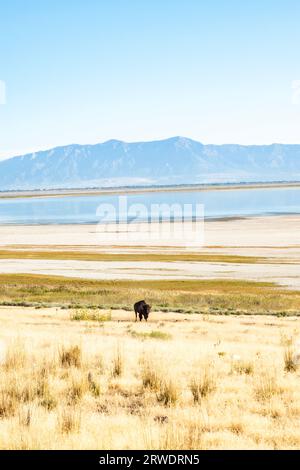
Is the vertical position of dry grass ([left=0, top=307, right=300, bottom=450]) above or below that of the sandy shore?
below

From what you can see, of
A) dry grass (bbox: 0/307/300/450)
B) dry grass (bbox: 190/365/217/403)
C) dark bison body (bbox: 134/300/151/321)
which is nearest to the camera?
dry grass (bbox: 0/307/300/450)

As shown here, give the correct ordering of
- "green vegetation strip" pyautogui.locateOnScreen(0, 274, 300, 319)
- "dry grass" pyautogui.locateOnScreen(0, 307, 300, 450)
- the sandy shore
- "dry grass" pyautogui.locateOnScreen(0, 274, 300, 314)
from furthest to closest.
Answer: the sandy shore, "green vegetation strip" pyautogui.locateOnScreen(0, 274, 300, 319), "dry grass" pyautogui.locateOnScreen(0, 274, 300, 314), "dry grass" pyautogui.locateOnScreen(0, 307, 300, 450)

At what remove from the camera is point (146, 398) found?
9.16 m

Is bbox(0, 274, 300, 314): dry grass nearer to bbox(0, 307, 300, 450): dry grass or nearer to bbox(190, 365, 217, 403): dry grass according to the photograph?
bbox(0, 307, 300, 450): dry grass

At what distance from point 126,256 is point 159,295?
89.2 ft

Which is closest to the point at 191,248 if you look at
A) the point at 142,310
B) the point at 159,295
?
the point at 159,295

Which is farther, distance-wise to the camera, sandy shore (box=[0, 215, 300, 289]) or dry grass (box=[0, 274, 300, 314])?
sandy shore (box=[0, 215, 300, 289])

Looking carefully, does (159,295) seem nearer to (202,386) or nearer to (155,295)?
(155,295)

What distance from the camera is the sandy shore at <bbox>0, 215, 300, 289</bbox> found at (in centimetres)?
4928

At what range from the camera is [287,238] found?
75750 mm

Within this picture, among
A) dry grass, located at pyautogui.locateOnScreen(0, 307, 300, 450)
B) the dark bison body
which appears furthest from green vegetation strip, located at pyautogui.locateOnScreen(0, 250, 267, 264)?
dry grass, located at pyautogui.locateOnScreen(0, 307, 300, 450)

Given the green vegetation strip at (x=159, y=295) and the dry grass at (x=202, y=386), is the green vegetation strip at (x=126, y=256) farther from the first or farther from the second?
the dry grass at (x=202, y=386)

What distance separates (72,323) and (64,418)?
15.3m

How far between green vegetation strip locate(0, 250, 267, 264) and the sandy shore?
214cm
